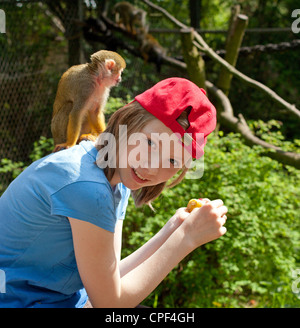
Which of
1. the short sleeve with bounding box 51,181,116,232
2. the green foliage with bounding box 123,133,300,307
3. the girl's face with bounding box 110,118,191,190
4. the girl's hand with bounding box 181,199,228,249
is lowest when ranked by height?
the green foliage with bounding box 123,133,300,307

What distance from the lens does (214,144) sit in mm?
3182

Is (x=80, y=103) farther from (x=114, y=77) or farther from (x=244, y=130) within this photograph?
(x=244, y=130)

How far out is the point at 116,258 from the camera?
120cm

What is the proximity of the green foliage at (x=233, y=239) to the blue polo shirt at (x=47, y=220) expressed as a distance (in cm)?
133

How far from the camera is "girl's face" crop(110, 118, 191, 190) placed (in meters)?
1.18

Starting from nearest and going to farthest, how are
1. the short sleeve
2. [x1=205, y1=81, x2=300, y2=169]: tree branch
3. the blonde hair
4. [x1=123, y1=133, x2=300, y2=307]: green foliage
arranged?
the short sleeve
the blonde hair
[x1=123, y1=133, x2=300, y2=307]: green foliage
[x1=205, y1=81, x2=300, y2=169]: tree branch

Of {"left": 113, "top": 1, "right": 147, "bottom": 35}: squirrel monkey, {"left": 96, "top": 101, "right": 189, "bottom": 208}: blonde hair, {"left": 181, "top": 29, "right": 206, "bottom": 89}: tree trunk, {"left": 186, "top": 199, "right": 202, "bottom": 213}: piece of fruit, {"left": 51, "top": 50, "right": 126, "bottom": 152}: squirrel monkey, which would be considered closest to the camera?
{"left": 96, "top": 101, "right": 189, "bottom": 208}: blonde hair

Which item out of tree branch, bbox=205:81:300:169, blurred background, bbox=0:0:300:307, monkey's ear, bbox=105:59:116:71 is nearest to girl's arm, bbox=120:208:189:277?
blurred background, bbox=0:0:300:307

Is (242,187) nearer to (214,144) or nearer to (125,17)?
(214,144)

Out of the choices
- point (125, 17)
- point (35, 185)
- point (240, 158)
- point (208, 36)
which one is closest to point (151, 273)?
point (35, 185)

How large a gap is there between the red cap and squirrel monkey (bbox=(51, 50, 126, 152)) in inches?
50.0

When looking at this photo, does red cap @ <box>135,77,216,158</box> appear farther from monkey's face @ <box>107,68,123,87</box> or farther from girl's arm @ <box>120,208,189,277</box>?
monkey's face @ <box>107,68,123,87</box>

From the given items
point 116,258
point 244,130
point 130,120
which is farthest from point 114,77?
point 244,130

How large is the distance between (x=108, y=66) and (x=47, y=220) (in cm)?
136
